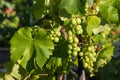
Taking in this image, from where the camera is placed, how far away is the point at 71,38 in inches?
85.4

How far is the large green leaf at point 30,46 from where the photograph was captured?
214 cm

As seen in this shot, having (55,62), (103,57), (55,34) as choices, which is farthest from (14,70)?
(103,57)

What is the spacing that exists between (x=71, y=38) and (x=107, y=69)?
251 centimetres

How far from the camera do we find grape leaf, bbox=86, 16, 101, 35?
2.20 meters

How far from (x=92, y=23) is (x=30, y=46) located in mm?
325

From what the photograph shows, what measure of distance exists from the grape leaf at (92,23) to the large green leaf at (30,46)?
198 millimetres

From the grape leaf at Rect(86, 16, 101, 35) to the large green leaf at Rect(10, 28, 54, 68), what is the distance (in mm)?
198

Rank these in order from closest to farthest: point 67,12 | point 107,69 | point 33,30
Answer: point 67,12, point 33,30, point 107,69

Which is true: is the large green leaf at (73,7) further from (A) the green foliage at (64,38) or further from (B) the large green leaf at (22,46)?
(B) the large green leaf at (22,46)

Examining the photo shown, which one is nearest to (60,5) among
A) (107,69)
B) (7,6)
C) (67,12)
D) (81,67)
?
(67,12)

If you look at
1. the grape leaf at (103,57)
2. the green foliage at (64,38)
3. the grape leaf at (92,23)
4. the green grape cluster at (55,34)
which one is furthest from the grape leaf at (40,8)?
the grape leaf at (103,57)

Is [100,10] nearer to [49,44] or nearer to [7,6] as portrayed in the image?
[49,44]

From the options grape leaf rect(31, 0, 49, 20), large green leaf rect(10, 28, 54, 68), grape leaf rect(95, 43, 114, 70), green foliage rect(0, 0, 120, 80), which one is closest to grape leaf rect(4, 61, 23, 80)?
green foliage rect(0, 0, 120, 80)

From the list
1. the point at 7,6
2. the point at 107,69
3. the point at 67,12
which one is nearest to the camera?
the point at 67,12
